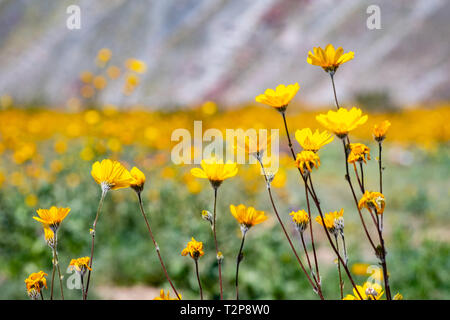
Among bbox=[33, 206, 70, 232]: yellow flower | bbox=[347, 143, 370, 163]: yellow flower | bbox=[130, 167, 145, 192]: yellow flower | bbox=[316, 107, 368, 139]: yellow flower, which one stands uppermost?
bbox=[316, 107, 368, 139]: yellow flower

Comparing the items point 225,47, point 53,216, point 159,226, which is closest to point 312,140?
point 53,216

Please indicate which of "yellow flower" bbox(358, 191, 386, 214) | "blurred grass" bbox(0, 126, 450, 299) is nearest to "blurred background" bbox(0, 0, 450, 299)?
"blurred grass" bbox(0, 126, 450, 299)

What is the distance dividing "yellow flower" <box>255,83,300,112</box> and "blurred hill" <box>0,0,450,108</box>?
7.43 m

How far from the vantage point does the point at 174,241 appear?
2121mm

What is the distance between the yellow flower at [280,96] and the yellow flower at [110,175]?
0.24m

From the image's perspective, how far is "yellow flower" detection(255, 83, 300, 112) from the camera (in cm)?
69

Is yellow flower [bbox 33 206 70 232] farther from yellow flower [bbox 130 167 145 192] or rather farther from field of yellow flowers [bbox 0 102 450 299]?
field of yellow flowers [bbox 0 102 450 299]

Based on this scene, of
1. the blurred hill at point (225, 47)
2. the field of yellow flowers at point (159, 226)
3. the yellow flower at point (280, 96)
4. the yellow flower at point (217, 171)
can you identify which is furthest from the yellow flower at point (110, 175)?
the blurred hill at point (225, 47)

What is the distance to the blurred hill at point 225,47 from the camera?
827 cm

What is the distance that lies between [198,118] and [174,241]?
249cm

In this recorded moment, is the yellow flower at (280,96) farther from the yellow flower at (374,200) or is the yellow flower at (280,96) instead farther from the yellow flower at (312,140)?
the yellow flower at (374,200)

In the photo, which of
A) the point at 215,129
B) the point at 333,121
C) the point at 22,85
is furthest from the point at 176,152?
the point at 22,85

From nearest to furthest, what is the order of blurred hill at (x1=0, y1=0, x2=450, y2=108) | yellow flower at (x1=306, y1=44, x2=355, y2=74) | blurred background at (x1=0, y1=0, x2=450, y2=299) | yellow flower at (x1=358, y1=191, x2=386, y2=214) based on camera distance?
yellow flower at (x1=358, y1=191, x2=386, y2=214) → yellow flower at (x1=306, y1=44, x2=355, y2=74) → blurred background at (x1=0, y1=0, x2=450, y2=299) → blurred hill at (x1=0, y1=0, x2=450, y2=108)
